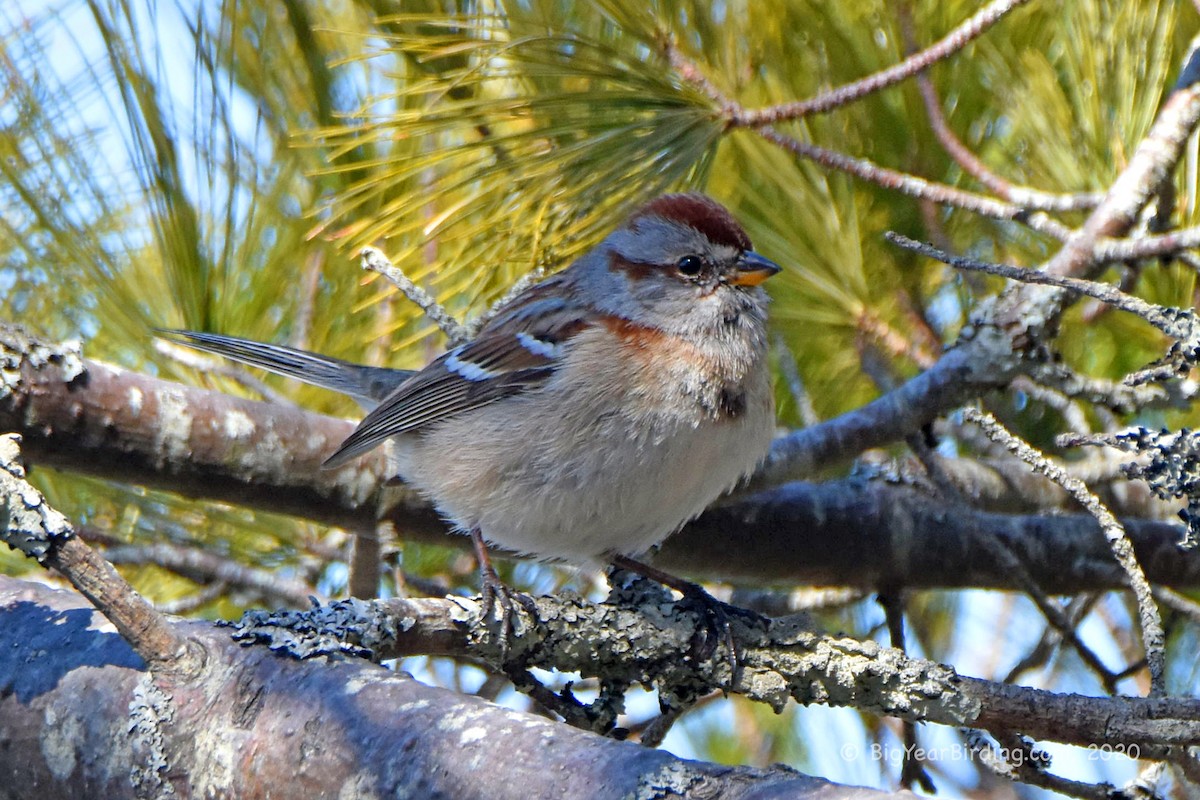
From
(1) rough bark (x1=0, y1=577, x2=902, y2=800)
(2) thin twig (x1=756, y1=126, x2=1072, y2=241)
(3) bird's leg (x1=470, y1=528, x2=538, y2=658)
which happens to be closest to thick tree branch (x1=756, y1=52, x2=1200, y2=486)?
(2) thin twig (x1=756, y1=126, x2=1072, y2=241)

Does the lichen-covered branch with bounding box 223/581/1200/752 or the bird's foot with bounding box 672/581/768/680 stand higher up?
the bird's foot with bounding box 672/581/768/680

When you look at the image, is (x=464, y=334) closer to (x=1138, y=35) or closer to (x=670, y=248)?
(x=670, y=248)

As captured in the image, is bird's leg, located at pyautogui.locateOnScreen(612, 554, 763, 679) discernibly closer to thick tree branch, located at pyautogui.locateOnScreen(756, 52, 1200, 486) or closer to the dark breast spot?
the dark breast spot

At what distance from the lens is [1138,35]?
3164mm

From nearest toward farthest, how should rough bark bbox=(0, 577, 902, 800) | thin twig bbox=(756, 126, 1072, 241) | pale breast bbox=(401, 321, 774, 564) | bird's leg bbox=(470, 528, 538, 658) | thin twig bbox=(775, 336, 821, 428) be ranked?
rough bark bbox=(0, 577, 902, 800) → bird's leg bbox=(470, 528, 538, 658) → pale breast bbox=(401, 321, 774, 564) → thin twig bbox=(756, 126, 1072, 241) → thin twig bbox=(775, 336, 821, 428)

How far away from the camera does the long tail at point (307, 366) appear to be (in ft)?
10.4

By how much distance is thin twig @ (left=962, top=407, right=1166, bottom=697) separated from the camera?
1.73m

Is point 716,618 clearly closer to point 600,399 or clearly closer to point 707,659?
point 707,659

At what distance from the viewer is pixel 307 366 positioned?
335 centimetres

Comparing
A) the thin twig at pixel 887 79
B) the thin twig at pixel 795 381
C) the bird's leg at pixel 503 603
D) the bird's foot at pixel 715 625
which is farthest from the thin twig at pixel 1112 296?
the thin twig at pixel 795 381

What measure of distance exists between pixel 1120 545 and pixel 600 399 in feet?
4.15

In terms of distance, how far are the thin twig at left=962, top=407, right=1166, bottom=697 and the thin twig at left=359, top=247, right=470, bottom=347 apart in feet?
4.82

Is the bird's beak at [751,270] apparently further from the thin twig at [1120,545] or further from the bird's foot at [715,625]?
the thin twig at [1120,545]

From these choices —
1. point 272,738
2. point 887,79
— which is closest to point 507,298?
point 887,79
